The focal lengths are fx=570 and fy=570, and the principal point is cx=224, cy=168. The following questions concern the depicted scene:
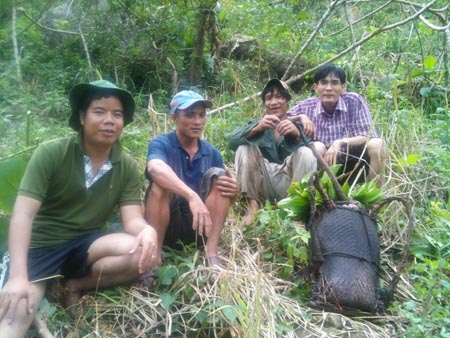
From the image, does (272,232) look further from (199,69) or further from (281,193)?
(199,69)

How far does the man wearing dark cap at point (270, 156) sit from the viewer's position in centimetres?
396

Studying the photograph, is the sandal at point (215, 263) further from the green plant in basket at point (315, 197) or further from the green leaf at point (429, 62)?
the green leaf at point (429, 62)

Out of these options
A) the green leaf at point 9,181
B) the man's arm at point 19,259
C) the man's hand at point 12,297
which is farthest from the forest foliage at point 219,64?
the man's hand at point 12,297

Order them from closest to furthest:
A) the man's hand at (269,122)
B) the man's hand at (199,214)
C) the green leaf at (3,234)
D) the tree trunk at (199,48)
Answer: the man's hand at (199,214) → the green leaf at (3,234) → the man's hand at (269,122) → the tree trunk at (199,48)

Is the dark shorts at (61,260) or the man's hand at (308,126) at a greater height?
the man's hand at (308,126)

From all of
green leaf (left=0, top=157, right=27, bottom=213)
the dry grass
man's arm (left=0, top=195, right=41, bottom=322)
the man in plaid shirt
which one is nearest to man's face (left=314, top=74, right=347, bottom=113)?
the man in plaid shirt

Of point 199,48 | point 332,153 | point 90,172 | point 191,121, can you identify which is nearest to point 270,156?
point 332,153

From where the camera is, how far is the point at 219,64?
23.0ft

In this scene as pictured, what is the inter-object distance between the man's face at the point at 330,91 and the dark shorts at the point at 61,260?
7.28 ft

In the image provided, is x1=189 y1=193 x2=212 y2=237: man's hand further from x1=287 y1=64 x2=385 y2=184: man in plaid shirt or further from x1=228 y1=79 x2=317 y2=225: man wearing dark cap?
x1=287 y1=64 x2=385 y2=184: man in plaid shirt

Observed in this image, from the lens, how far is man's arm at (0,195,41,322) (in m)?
2.52

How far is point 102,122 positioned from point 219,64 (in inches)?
168

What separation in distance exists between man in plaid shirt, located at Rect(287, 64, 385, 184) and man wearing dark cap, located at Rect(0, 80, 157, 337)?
65.3 inches

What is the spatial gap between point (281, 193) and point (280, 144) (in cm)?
38
